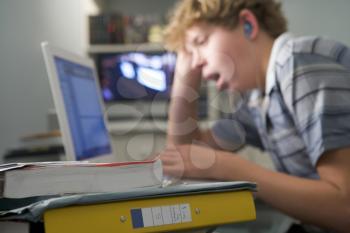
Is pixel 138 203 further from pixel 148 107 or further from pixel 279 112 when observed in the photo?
pixel 148 107

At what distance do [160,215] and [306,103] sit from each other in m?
0.41

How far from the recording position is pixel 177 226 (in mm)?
426

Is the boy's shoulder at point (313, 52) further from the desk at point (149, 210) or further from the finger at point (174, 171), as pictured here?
the desk at point (149, 210)

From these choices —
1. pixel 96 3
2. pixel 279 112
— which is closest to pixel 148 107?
pixel 96 3

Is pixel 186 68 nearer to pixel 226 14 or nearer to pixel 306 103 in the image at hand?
pixel 226 14

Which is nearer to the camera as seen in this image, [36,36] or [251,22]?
[251,22]

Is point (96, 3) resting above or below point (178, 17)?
above

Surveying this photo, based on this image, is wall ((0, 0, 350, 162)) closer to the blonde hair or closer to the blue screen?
the blue screen

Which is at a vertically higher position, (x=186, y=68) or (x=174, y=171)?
(x=186, y=68)

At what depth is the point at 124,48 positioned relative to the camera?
2.36 metres

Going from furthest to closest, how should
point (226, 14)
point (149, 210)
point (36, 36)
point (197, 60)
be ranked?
point (36, 36) < point (197, 60) < point (226, 14) < point (149, 210)

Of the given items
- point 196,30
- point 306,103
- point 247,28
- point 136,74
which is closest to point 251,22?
point 247,28

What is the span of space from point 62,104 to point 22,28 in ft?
2.88

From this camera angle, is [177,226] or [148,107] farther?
[148,107]
